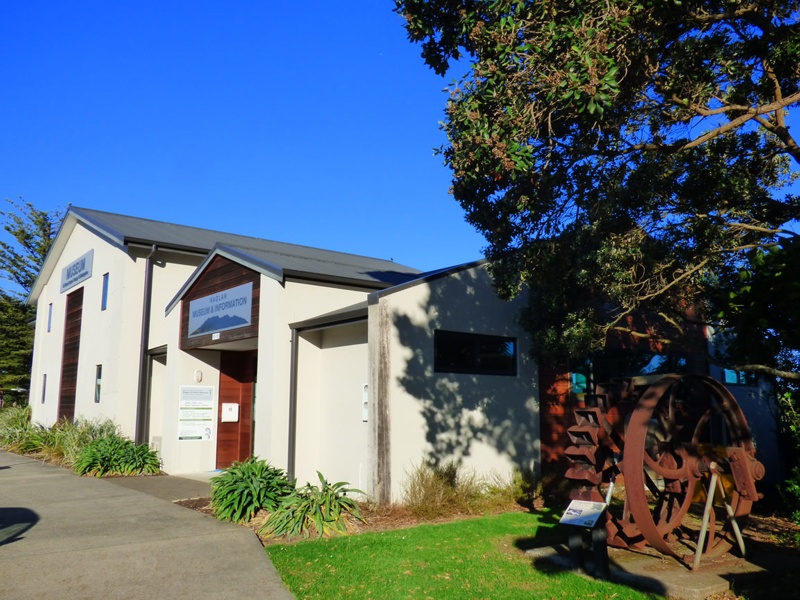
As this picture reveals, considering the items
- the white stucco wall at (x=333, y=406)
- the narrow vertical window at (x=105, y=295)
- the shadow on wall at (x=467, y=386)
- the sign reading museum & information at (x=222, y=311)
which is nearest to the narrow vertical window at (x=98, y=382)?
the narrow vertical window at (x=105, y=295)

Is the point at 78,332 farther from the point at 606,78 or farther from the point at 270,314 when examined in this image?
the point at 606,78

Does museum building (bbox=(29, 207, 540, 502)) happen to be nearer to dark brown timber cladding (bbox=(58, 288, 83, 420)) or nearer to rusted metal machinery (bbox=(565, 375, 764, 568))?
rusted metal machinery (bbox=(565, 375, 764, 568))

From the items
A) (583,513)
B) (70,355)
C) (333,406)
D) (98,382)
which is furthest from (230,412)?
(583,513)

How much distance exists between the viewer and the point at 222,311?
14.5 m

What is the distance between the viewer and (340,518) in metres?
9.61

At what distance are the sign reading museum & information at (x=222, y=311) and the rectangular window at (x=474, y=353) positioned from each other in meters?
4.01

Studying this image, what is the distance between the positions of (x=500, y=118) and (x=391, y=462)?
568 centimetres

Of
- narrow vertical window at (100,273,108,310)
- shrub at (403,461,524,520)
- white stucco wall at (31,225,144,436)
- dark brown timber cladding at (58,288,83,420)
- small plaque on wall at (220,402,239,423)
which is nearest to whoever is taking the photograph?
shrub at (403,461,524,520)

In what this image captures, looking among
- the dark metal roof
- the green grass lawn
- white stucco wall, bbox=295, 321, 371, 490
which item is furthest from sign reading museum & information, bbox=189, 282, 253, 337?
the green grass lawn

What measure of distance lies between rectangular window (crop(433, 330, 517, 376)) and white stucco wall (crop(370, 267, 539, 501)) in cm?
11

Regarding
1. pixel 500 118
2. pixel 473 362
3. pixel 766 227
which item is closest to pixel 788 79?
pixel 766 227

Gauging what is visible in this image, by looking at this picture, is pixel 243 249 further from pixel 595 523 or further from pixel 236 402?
pixel 595 523

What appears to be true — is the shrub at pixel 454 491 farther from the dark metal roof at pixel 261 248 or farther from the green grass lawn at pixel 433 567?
the dark metal roof at pixel 261 248

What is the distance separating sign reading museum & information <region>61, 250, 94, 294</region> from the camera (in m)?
22.3
